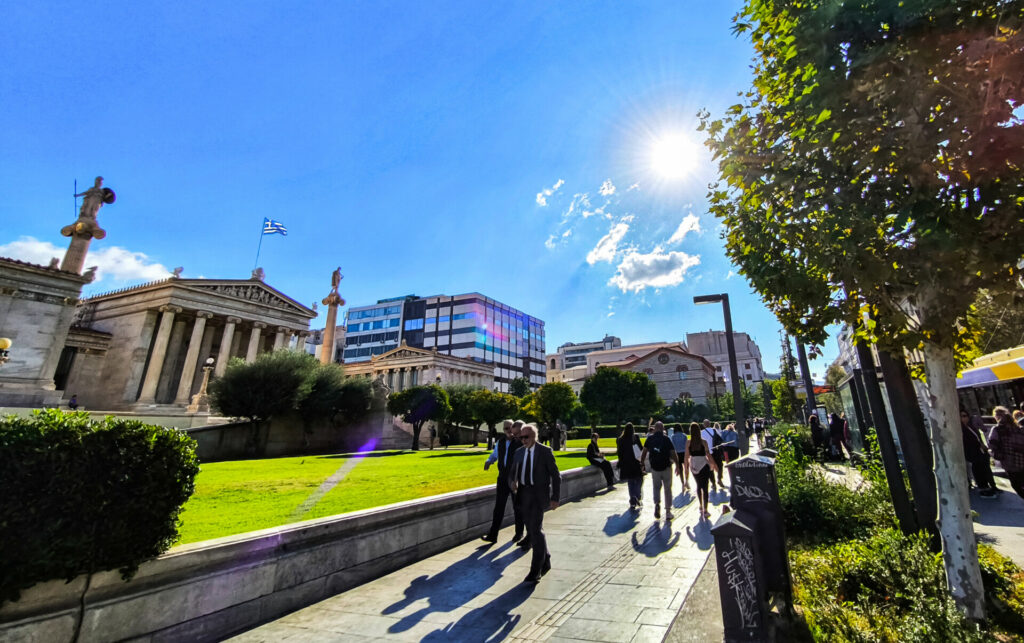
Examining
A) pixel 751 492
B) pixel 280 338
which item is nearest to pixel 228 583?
pixel 751 492

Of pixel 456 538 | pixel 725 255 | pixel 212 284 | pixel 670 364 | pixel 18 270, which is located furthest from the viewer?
pixel 670 364

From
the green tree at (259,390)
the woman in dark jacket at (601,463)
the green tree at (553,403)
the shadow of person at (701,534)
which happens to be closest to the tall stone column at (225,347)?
the green tree at (259,390)

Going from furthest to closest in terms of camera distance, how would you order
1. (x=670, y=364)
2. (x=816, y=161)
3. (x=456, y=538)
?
(x=670, y=364)
(x=456, y=538)
(x=816, y=161)

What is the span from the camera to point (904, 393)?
4.29 meters

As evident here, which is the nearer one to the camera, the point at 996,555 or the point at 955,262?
the point at 955,262

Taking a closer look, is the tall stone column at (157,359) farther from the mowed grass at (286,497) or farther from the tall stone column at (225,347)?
the mowed grass at (286,497)

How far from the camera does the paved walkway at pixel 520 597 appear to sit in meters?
3.75

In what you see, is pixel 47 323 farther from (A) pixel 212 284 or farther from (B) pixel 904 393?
(B) pixel 904 393

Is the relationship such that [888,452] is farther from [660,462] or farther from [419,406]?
[419,406]

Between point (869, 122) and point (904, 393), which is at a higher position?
point (869, 122)

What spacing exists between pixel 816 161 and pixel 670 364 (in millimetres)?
66401

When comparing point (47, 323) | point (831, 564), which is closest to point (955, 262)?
point (831, 564)

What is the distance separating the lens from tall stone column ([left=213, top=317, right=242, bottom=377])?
128ft

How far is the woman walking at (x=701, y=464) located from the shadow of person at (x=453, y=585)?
4.14 metres
